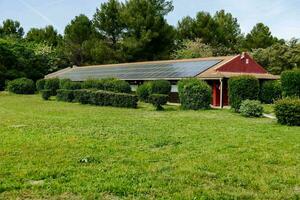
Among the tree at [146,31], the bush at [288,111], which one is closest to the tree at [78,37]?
the tree at [146,31]

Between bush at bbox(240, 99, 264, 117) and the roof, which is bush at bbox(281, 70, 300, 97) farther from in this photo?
the roof

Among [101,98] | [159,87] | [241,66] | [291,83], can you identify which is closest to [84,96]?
[101,98]

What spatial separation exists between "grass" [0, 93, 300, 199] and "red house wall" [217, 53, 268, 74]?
19186 millimetres

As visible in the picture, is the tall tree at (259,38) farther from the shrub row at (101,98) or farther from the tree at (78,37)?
the shrub row at (101,98)

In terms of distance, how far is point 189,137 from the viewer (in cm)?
1164

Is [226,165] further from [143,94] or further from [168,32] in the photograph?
[168,32]

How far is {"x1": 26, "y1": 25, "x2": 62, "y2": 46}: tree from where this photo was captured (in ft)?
221

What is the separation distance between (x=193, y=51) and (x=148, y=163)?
4254 cm

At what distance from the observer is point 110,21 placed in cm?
5497

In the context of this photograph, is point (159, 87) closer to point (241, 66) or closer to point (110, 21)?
point (241, 66)

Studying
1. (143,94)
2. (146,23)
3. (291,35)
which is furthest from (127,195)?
(291,35)

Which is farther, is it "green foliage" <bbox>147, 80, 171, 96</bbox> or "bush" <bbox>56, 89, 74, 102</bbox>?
"bush" <bbox>56, 89, 74, 102</bbox>

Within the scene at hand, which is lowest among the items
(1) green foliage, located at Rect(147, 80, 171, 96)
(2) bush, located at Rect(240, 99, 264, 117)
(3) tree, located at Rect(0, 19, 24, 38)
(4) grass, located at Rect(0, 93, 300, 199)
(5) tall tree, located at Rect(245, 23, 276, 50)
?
(4) grass, located at Rect(0, 93, 300, 199)

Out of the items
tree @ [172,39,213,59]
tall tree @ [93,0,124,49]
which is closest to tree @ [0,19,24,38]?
tall tree @ [93,0,124,49]
